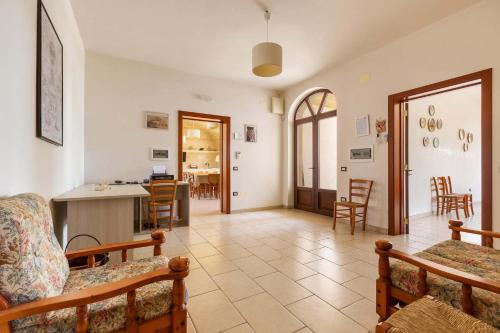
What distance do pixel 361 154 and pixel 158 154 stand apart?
A: 3711mm

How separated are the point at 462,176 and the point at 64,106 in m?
7.81

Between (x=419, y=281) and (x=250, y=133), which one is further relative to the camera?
(x=250, y=133)

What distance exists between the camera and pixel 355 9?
287cm

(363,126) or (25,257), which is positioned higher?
(363,126)

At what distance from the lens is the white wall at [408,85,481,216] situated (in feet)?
15.6

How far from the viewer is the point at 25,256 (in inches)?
37.9

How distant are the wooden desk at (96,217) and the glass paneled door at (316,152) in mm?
3896

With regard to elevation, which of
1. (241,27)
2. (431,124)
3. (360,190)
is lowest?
(360,190)

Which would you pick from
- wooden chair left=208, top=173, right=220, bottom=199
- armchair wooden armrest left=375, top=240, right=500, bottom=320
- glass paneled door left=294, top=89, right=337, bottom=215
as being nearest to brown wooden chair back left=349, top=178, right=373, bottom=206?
glass paneled door left=294, top=89, right=337, bottom=215

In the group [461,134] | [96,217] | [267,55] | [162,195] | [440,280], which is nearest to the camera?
[440,280]

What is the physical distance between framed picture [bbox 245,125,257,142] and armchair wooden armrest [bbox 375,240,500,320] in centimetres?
432

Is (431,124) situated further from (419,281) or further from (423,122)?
(419,281)

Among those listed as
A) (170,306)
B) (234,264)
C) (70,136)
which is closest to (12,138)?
(170,306)

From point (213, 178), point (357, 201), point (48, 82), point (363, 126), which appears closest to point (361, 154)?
point (363, 126)
